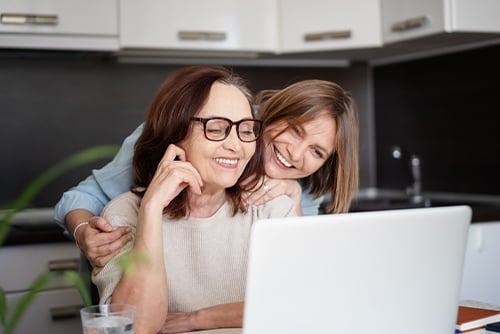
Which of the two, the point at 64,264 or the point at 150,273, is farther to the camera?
the point at 64,264

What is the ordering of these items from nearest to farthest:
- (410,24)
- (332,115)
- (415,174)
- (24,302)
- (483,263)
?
(24,302) < (332,115) < (483,263) < (410,24) < (415,174)

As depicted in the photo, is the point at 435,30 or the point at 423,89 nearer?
the point at 435,30

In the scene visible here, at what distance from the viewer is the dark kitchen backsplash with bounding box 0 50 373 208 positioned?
314 centimetres

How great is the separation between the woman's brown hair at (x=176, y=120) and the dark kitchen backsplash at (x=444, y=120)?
64.3 inches

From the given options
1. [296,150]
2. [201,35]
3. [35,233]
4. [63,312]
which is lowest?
[63,312]

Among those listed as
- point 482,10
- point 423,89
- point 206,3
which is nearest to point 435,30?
point 482,10

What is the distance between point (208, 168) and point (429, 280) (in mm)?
742

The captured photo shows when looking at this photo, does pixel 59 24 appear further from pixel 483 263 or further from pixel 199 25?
pixel 483 263

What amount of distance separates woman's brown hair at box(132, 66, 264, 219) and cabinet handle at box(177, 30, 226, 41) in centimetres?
124

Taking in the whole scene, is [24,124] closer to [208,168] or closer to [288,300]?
[208,168]

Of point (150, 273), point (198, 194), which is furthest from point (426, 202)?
point (150, 273)

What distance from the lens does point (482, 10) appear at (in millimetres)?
2877

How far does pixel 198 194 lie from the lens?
1.61 metres

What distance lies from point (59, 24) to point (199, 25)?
1.79 ft
